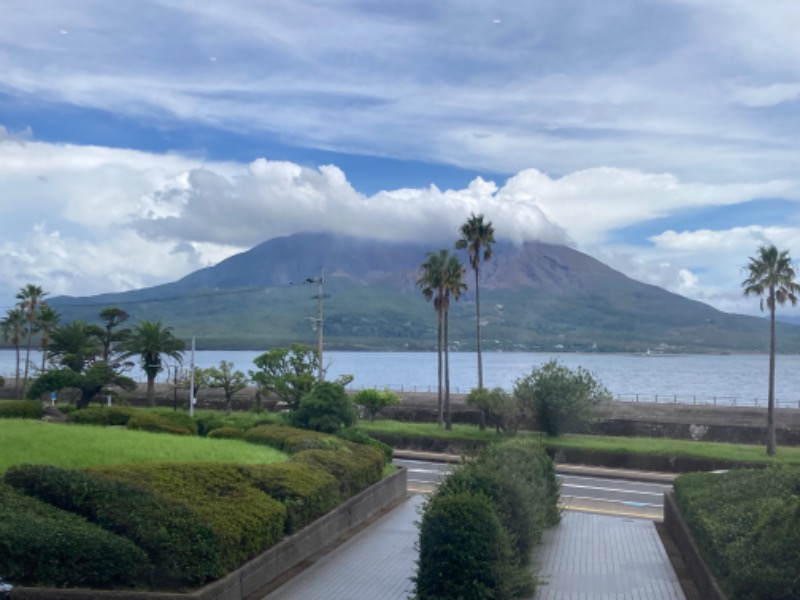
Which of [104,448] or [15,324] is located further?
[15,324]

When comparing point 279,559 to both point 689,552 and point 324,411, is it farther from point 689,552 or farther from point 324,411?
point 324,411

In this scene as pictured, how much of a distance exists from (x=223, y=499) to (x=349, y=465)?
7548mm

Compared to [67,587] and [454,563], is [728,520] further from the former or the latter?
[67,587]

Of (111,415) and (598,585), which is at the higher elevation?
(111,415)

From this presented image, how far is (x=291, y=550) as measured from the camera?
63.2 feet

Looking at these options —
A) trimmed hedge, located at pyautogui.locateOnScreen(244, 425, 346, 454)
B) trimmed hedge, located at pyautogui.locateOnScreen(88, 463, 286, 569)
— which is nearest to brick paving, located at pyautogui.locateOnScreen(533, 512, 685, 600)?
trimmed hedge, located at pyautogui.locateOnScreen(88, 463, 286, 569)

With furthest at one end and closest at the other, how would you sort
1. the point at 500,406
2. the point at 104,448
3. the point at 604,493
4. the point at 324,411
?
1. the point at 500,406
2. the point at 324,411
3. the point at 604,493
4. the point at 104,448

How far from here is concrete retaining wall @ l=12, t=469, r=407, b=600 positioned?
13820 mm

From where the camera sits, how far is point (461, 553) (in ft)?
49.0

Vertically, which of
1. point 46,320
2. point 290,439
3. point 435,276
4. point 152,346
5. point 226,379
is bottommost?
point 290,439

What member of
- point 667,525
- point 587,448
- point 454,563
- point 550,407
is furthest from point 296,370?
point 454,563

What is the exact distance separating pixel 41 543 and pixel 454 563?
681cm

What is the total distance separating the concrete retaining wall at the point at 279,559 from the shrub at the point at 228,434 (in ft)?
19.2

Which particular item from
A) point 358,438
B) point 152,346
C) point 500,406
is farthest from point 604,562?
point 152,346
